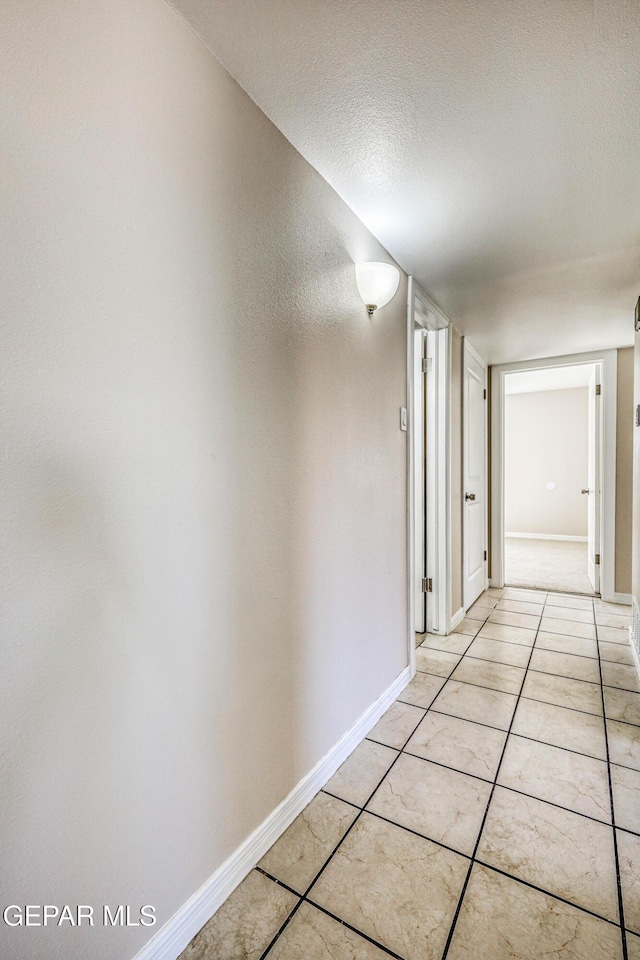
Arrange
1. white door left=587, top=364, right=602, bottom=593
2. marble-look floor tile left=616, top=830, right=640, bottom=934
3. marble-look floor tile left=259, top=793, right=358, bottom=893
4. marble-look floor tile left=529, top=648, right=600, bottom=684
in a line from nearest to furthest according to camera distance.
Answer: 1. marble-look floor tile left=616, top=830, right=640, bottom=934
2. marble-look floor tile left=259, top=793, right=358, bottom=893
3. marble-look floor tile left=529, top=648, right=600, bottom=684
4. white door left=587, top=364, right=602, bottom=593

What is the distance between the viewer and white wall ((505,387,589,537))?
636 cm

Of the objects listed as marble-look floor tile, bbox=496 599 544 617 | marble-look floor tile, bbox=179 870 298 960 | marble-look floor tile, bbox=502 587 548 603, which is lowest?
marble-look floor tile, bbox=179 870 298 960

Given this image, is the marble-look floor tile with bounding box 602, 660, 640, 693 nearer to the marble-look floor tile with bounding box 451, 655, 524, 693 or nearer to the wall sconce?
the marble-look floor tile with bounding box 451, 655, 524, 693

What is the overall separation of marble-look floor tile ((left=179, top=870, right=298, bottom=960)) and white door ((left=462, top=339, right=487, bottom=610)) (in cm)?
246

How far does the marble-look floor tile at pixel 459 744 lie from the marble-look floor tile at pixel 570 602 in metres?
2.05

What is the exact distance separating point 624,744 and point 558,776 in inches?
15.8

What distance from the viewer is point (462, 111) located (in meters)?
1.22

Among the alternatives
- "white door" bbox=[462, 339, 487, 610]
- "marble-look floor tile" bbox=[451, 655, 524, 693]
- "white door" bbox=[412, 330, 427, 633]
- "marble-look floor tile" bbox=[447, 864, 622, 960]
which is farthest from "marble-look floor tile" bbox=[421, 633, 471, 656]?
"marble-look floor tile" bbox=[447, 864, 622, 960]

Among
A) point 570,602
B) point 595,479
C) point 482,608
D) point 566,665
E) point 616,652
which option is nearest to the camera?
point 566,665

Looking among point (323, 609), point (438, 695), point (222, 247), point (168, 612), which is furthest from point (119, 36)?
point (438, 695)

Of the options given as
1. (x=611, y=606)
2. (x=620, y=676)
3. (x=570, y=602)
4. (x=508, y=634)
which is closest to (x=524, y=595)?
(x=570, y=602)

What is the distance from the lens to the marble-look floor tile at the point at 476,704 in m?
1.94

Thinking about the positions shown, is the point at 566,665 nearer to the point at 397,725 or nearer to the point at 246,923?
the point at 397,725

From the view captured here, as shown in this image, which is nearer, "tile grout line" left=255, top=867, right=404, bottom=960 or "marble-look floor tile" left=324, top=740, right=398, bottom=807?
"tile grout line" left=255, top=867, right=404, bottom=960
